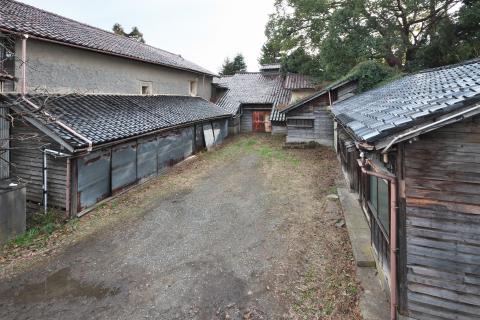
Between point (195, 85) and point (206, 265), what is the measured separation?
1980cm

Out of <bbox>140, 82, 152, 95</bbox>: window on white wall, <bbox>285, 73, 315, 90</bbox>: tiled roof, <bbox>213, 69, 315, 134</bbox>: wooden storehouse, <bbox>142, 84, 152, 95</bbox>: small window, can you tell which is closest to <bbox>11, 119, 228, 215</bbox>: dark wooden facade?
<bbox>140, 82, 152, 95</bbox>: window on white wall

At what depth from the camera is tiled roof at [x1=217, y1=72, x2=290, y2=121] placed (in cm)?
2653

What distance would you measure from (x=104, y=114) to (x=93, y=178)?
3.17 m

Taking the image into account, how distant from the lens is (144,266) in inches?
261

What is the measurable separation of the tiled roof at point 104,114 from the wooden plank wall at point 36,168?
0.70 meters

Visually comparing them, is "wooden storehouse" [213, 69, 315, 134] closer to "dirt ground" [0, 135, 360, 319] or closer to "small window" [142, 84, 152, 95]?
"small window" [142, 84, 152, 95]

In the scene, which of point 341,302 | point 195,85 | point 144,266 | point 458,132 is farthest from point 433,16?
point 144,266

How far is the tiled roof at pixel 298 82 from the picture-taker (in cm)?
2592

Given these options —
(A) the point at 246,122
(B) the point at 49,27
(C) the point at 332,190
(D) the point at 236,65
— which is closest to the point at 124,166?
(B) the point at 49,27

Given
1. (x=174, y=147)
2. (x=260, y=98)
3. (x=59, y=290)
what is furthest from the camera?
(x=260, y=98)

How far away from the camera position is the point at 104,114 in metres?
11.6

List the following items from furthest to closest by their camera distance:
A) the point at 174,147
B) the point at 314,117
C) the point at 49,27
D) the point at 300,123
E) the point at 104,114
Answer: the point at 300,123 < the point at 314,117 < the point at 174,147 < the point at 49,27 < the point at 104,114

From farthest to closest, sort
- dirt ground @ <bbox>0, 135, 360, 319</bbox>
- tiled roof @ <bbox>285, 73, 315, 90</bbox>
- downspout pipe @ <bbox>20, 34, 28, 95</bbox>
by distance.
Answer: tiled roof @ <bbox>285, 73, 315, 90</bbox>, downspout pipe @ <bbox>20, 34, 28, 95</bbox>, dirt ground @ <bbox>0, 135, 360, 319</bbox>

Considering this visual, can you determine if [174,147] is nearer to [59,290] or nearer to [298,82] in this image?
[59,290]
